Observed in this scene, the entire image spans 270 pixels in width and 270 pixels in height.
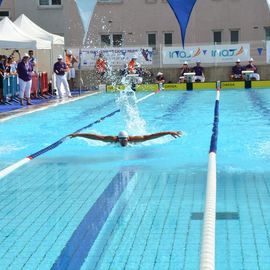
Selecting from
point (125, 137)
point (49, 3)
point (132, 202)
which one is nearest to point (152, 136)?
point (125, 137)

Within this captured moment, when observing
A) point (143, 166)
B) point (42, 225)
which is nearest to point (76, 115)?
point (143, 166)

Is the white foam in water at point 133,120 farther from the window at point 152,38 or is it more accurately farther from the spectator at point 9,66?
the window at point 152,38

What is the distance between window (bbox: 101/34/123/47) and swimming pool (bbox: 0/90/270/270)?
73.8 feet

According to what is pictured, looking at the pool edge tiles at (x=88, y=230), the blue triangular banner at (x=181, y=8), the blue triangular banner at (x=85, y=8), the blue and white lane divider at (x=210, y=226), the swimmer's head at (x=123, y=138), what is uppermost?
the blue triangular banner at (x=85, y=8)

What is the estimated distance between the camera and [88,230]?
→ 4980 mm

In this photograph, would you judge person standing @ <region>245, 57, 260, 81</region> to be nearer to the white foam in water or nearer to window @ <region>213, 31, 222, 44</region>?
window @ <region>213, 31, 222, 44</region>

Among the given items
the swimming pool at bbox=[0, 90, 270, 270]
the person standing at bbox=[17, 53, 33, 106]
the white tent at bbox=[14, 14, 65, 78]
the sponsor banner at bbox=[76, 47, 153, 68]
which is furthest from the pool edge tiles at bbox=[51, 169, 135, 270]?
the sponsor banner at bbox=[76, 47, 153, 68]

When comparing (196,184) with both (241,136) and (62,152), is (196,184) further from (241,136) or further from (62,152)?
(241,136)

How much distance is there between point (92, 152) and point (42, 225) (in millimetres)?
4007

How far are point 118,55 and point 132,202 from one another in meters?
23.1

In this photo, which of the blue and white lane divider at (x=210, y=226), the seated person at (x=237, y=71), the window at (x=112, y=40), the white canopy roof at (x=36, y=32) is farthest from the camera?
the window at (x=112, y=40)

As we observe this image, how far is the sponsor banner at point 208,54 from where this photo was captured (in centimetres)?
2844

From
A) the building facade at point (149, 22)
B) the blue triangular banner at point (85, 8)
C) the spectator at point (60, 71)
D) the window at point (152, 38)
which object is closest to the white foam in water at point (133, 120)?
the blue triangular banner at point (85, 8)

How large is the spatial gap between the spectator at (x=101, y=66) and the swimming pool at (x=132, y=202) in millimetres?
15618
